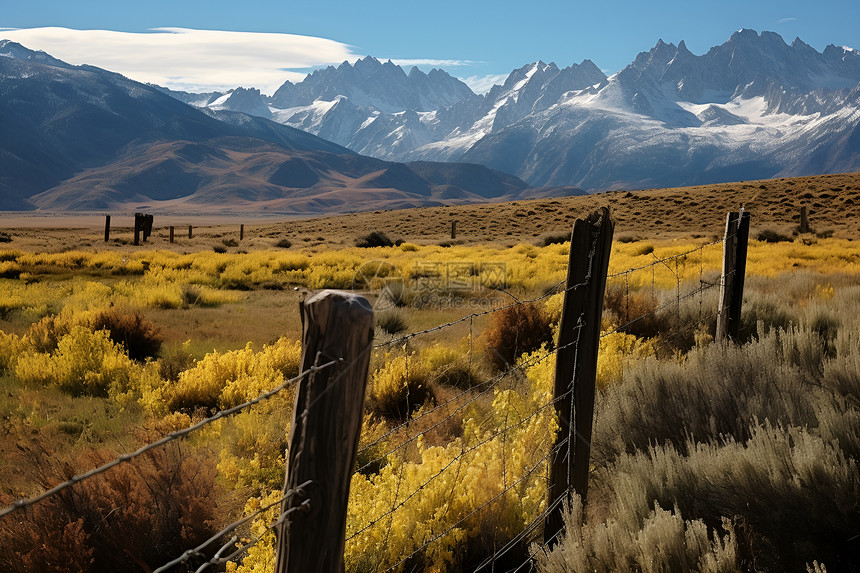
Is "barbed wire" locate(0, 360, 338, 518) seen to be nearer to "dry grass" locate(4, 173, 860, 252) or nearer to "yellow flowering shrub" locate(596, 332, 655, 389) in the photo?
"yellow flowering shrub" locate(596, 332, 655, 389)

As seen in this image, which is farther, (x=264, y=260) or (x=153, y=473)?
(x=264, y=260)

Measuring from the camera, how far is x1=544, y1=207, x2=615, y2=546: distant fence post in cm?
384

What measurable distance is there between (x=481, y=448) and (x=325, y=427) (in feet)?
8.06

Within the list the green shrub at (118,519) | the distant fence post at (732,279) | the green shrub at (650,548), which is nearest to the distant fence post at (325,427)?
the green shrub at (650,548)

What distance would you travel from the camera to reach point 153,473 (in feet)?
13.8

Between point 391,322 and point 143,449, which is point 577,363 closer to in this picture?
point 143,449

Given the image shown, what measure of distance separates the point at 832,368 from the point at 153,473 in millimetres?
4618

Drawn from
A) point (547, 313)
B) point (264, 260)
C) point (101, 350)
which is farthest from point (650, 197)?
point (101, 350)

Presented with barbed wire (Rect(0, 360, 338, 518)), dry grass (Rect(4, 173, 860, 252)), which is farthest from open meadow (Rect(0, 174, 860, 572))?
dry grass (Rect(4, 173, 860, 252))

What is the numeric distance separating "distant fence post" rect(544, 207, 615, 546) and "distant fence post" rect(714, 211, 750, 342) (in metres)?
3.28

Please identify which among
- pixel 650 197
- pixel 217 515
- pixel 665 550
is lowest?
pixel 217 515

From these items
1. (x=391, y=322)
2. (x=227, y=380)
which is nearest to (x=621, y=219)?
(x=391, y=322)

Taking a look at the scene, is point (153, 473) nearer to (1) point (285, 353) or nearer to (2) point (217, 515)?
(2) point (217, 515)

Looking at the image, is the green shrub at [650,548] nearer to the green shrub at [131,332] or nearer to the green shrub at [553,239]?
the green shrub at [131,332]
